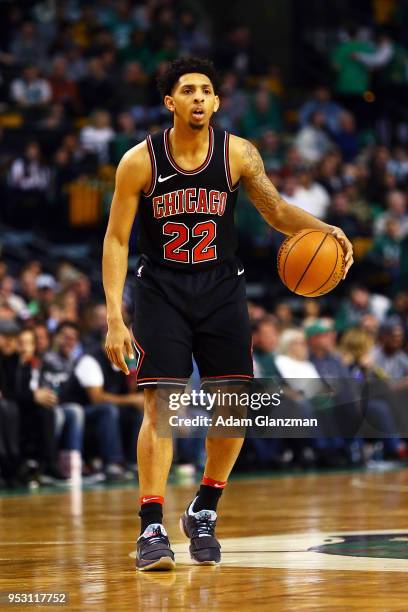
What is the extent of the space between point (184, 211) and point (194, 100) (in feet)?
1.53

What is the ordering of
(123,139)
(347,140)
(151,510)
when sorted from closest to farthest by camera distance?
(151,510) < (123,139) < (347,140)

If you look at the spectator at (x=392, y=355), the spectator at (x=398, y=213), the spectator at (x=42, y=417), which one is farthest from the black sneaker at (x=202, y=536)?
the spectator at (x=398, y=213)

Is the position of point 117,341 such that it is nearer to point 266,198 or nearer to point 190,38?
point 266,198

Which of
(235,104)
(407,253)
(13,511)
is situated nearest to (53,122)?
(235,104)

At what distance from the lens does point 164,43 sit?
20.7 metres

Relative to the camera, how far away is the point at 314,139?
774 inches

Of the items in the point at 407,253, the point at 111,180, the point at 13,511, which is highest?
the point at 111,180

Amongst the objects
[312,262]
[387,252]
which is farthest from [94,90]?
[312,262]

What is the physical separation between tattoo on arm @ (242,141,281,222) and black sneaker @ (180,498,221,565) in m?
1.36

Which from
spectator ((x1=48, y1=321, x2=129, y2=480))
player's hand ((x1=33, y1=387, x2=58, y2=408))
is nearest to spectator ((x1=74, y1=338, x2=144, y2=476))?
spectator ((x1=48, y1=321, x2=129, y2=480))

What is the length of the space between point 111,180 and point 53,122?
5.27 ft

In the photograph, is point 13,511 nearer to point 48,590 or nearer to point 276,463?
point 48,590

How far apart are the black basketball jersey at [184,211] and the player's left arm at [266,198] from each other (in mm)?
111

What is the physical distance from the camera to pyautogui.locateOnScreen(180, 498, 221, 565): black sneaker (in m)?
6.03
